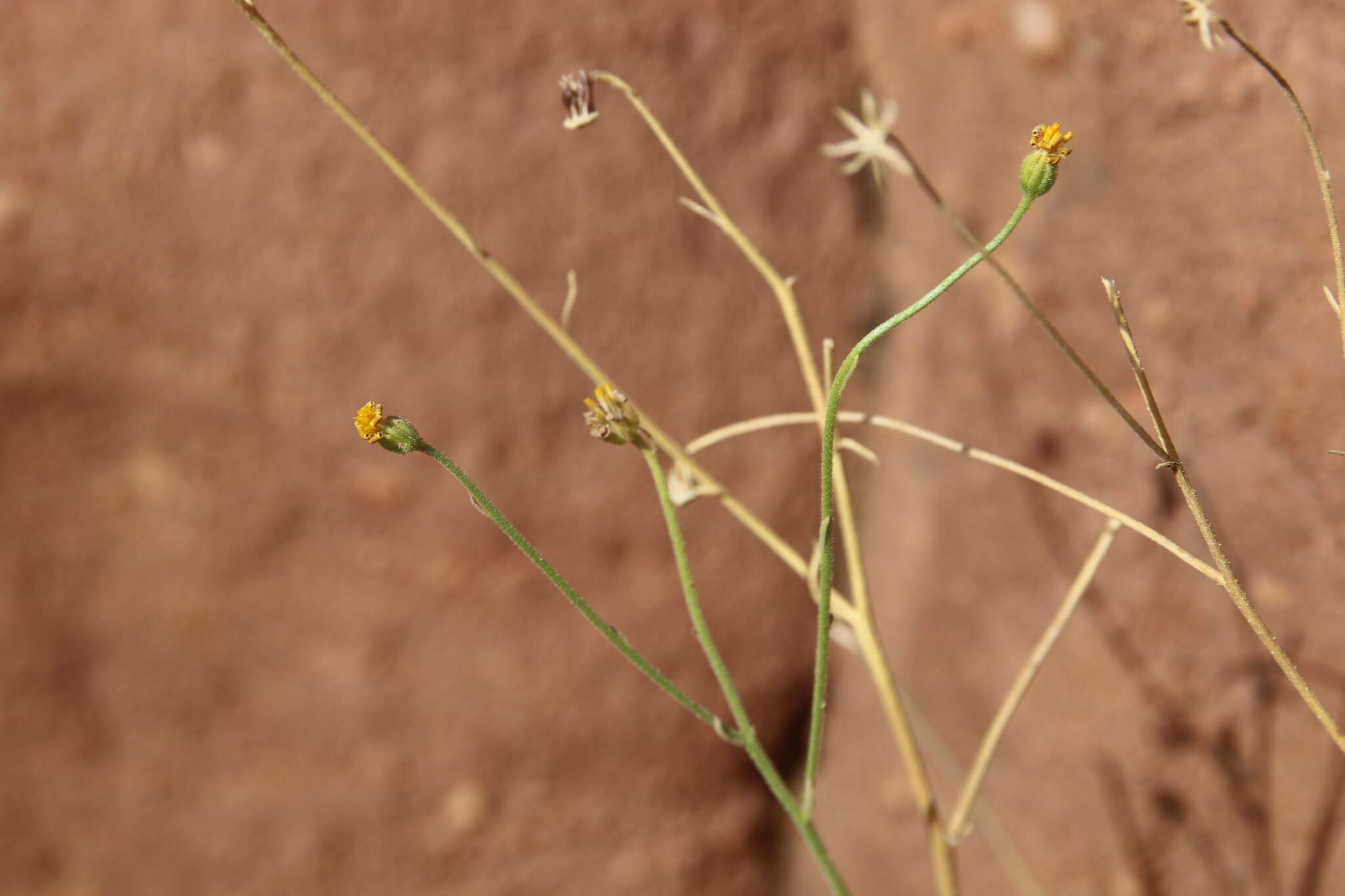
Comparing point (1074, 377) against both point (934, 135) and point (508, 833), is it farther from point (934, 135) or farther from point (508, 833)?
point (508, 833)

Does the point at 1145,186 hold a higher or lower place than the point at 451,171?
lower

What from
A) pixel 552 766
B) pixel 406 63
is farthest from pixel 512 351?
pixel 552 766

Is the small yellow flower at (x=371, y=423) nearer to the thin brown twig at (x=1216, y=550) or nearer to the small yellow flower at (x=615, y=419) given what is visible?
the small yellow flower at (x=615, y=419)

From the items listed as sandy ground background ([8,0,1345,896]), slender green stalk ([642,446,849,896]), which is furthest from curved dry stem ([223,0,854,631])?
sandy ground background ([8,0,1345,896])

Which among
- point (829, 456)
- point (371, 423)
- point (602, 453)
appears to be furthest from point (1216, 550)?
point (602, 453)

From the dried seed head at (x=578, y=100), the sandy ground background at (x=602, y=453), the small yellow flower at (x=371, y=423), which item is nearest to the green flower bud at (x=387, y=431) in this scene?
the small yellow flower at (x=371, y=423)

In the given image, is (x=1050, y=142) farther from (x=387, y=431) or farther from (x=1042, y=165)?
(x=387, y=431)

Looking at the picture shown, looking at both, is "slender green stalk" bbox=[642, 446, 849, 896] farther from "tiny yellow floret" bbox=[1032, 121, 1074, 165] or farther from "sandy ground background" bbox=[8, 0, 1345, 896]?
"sandy ground background" bbox=[8, 0, 1345, 896]
